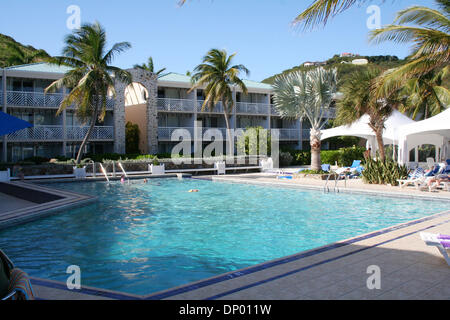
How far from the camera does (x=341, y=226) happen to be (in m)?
9.85

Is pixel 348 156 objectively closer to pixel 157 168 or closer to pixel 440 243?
pixel 157 168

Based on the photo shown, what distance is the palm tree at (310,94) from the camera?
20.5 m

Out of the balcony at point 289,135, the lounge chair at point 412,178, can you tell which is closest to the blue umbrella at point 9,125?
the lounge chair at point 412,178

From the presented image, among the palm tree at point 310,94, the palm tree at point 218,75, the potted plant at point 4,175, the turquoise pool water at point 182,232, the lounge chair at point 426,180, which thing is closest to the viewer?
the turquoise pool water at point 182,232

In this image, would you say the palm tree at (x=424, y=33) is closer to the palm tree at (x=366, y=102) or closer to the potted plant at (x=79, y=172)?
the palm tree at (x=366, y=102)

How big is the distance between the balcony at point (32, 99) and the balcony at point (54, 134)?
157 cm

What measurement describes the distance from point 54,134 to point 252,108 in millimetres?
16731

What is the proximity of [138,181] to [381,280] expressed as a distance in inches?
689

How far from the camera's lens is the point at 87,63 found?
77.2ft

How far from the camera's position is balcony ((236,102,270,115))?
35.4 meters

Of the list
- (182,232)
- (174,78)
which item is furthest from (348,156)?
(182,232)

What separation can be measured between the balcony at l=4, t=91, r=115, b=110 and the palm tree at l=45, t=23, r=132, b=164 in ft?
14.7
